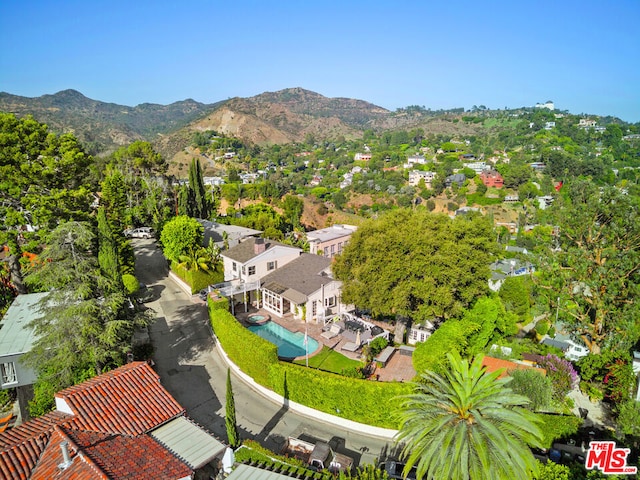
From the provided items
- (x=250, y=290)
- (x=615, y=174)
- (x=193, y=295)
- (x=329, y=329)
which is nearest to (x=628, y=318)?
(x=329, y=329)

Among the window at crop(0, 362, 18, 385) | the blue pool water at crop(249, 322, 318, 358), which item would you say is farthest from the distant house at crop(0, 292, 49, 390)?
the blue pool water at crop(249, 322, 318, 358)

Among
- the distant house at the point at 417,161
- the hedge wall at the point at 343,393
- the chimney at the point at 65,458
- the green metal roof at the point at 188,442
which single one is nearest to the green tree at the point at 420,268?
the hedge wall at the point at 343,393

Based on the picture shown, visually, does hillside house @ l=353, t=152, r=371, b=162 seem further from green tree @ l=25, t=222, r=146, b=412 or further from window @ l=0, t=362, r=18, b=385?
window @ l=0, t=362, r=18, b=385

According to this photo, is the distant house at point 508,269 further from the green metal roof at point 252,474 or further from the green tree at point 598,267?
the green metal roof at point 252,474

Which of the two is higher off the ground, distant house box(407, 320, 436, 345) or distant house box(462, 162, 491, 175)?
distant house box(462, 162, 491, 175)

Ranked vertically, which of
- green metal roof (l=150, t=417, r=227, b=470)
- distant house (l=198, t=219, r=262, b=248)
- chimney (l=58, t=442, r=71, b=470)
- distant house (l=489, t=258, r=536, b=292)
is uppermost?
distant house (l=198, t=219, r=262, b=248)

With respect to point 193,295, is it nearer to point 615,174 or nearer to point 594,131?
point 615,174
